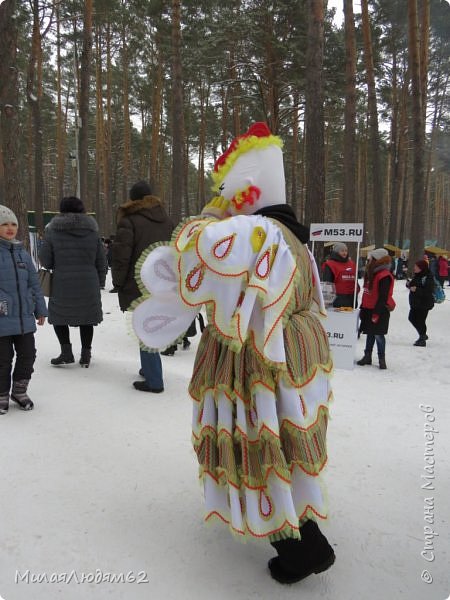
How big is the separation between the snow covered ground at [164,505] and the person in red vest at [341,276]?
3351mm

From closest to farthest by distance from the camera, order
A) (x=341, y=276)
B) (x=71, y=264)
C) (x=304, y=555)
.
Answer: (x=304, y=555) → (x=71, y=264) → (x=341, y=276)

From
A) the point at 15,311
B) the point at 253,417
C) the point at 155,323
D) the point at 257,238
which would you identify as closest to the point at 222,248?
the point at 257,238

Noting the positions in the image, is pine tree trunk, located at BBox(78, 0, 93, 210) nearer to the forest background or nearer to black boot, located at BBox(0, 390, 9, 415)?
the forest background

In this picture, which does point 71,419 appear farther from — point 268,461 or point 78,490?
point 268,461

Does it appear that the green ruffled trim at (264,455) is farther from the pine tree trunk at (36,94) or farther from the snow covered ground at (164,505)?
the pine tree trunk at (36,94)

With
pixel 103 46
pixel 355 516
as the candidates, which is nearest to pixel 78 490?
pixel 355 516

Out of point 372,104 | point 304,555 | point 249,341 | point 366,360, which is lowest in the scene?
point 366,360

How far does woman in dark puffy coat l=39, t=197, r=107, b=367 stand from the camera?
186 inches

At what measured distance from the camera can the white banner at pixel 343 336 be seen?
6184 mm

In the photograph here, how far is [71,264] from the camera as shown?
473 cm

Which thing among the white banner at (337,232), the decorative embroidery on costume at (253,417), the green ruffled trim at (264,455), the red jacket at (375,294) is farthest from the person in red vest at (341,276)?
the decorative embroidery on costume at (253,417)

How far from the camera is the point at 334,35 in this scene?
15.3 metres

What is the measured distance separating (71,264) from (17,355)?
4.38 feet

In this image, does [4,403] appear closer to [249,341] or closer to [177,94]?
[249,341]
